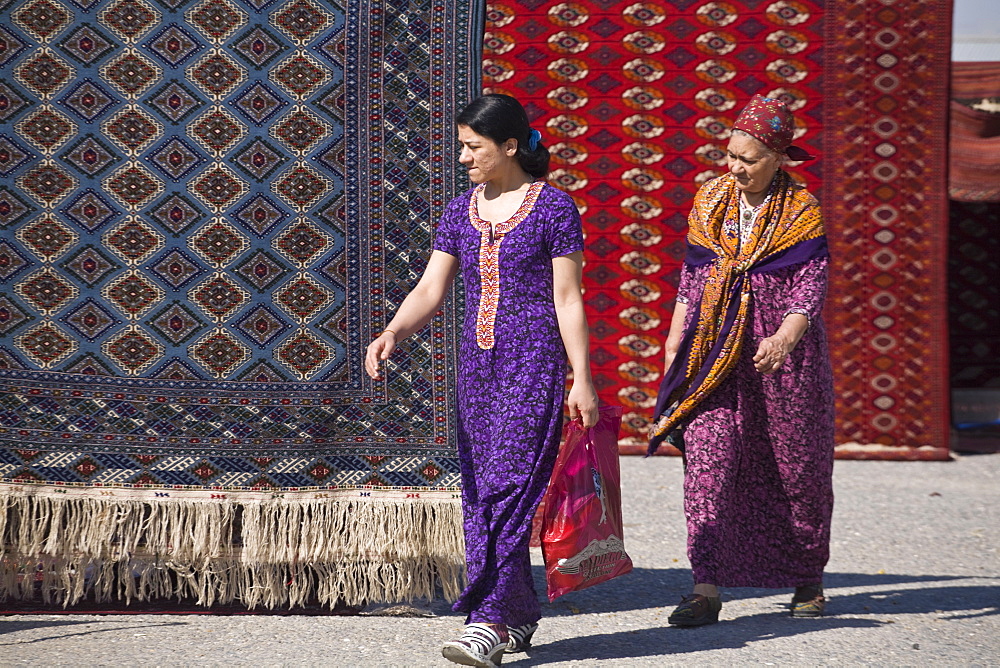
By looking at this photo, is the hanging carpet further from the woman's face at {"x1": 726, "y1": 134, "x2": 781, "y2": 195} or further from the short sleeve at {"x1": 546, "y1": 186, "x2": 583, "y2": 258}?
the woman's face at {"x1": 726, "y1": 134, "x2": 781, "y2": 195}

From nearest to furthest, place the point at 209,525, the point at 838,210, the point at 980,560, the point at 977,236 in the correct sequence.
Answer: the point at 209,525
the point at 980,560
the point at 838,210
the point at 977,236

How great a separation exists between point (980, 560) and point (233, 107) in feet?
11.3

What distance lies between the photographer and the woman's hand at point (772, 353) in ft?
11.7

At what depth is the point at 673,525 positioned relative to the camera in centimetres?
530

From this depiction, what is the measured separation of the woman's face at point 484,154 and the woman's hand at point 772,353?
0.99 metres

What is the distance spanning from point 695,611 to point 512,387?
3.41 feet

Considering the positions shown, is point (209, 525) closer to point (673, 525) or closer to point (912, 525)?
point (673, 525)

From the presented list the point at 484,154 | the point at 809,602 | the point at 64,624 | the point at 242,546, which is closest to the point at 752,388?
the point at 809,602

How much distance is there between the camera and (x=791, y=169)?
7.12 m

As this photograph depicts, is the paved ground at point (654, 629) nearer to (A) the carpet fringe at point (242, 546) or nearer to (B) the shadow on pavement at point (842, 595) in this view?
(B) the shadow on pavement at point (842, 595)

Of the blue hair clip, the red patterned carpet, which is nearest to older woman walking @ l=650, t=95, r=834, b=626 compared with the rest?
the blue hair clip

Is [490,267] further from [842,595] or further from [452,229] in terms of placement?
[842,595]

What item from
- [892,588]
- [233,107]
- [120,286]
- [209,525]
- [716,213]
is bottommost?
[892,588]

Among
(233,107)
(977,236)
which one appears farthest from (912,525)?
(977,236)
